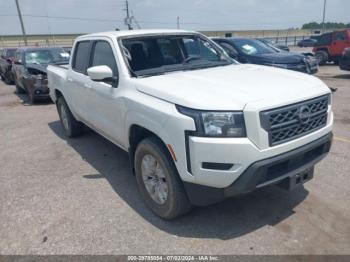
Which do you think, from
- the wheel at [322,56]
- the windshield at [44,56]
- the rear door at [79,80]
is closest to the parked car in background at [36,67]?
the windshield at [44,56]

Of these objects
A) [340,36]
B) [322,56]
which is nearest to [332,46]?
[340,36]

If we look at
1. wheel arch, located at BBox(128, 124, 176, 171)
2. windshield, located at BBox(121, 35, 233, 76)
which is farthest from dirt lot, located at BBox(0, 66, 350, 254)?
windshield, located at BBox(121, 35, 233, 76)

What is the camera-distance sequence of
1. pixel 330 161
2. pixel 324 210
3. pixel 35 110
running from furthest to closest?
pixel 35 110 → pixel 330 161 → pixel 324 210

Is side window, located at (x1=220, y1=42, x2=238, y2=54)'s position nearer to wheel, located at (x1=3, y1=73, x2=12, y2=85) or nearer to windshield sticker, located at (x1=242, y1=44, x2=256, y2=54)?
windshield sticker, located at (x1=242, y1=44, x2=256, y2=54)

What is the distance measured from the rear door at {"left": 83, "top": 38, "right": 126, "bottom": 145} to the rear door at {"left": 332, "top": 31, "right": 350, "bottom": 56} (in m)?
15.5

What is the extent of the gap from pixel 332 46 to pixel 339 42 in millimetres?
386

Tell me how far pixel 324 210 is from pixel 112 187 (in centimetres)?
252

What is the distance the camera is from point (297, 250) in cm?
281

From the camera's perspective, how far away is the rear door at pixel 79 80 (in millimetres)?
4750

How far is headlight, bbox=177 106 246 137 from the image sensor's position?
2.61m

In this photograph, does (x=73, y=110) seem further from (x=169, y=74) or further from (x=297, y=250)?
(x=297, y=250)

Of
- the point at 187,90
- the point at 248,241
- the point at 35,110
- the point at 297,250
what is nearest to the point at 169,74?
the point at 187,90

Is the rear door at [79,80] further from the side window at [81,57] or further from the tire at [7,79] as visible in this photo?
the tire at [7,79]

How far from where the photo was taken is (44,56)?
10805 mm
